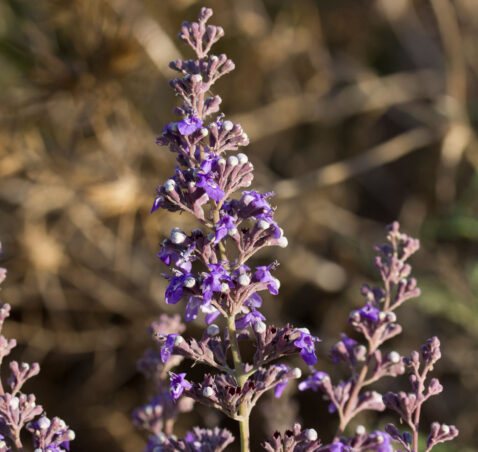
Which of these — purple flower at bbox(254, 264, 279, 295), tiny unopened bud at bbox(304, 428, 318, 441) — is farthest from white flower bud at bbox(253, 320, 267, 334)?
tiny unopened bud at bbox(304, 428, 318, 441)

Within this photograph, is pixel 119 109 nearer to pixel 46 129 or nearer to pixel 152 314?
pixel 46 129

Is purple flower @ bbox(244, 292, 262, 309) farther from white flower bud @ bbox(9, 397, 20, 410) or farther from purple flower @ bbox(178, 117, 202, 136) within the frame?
white flower bud @ bbox(9, 397, 20, 410)

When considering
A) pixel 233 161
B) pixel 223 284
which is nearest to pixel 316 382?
pixel 223 284

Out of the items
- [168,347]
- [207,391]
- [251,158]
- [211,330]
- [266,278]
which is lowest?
[207,391]

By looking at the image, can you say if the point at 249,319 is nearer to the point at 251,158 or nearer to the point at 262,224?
the point at 262,224

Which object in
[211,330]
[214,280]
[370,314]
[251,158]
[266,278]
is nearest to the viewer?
[214,280]

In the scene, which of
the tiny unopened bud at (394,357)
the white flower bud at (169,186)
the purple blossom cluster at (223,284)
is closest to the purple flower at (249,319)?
the purple blossom cluster at (223,284)

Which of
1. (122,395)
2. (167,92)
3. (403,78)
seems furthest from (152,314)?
(403,78)

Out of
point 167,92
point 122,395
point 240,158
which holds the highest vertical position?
point 167,92
